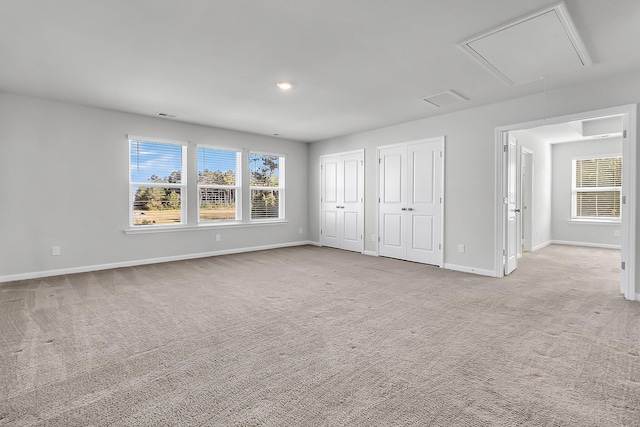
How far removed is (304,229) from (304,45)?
544 centimetres

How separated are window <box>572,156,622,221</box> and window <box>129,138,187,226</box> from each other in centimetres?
902

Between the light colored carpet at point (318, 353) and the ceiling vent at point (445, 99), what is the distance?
2.53m

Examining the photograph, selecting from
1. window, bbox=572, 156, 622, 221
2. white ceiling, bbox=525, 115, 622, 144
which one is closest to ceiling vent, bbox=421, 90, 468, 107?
white ceiling, bbox=525, 115, 622, 144

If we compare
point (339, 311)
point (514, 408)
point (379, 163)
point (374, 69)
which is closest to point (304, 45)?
point (374, 69)

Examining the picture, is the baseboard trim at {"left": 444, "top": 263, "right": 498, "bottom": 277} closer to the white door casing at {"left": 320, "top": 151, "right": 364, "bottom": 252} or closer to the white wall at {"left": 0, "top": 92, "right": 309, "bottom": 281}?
the white door casing at {"left": 320, "top": 151, "right": 364, "bottom": 252}

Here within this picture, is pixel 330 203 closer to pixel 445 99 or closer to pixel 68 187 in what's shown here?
pixel 445 99

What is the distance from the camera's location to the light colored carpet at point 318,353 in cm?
170

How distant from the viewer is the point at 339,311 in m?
3.21

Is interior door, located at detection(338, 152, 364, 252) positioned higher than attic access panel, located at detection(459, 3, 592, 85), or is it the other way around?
attic access panel, located at detection(459, 3, 592, 85)

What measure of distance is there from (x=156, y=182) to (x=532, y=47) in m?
5.63

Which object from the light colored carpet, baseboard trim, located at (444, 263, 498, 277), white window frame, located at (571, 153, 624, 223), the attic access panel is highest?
the attic access panel

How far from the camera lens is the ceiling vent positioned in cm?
422

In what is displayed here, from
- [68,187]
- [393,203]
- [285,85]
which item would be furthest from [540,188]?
[68,187]

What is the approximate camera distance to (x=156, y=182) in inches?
222
